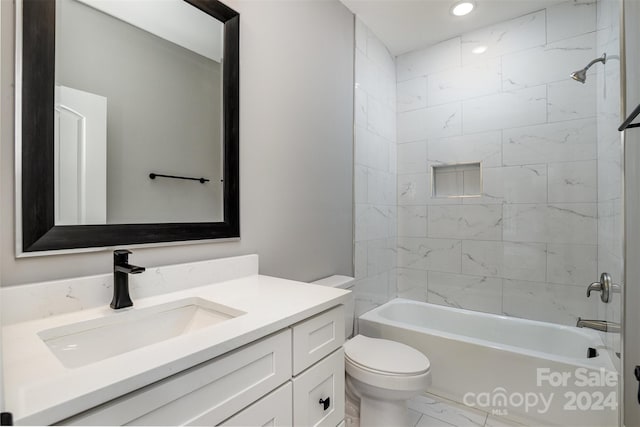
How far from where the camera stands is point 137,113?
1.09m

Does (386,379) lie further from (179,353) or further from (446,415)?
(179,353)

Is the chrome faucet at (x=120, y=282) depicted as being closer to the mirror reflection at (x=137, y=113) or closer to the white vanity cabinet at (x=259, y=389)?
the mirror reflection at (x=137, y=113)

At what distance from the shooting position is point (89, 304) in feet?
2.96

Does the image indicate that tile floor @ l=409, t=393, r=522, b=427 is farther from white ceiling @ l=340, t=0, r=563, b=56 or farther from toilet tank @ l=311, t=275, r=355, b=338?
white ceiling @ l=340, t=0, r=563, b=56

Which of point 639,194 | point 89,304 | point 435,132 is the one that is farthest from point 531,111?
point 89,304

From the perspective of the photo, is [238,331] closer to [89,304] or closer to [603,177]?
[89,304]

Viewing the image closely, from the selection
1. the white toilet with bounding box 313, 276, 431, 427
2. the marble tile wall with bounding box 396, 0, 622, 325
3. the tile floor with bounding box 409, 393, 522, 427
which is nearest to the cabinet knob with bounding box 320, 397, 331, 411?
the white toilet with bounding box 313, 276, 431, 427

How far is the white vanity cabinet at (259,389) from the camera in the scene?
0.56 metres

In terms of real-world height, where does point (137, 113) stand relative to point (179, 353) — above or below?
above

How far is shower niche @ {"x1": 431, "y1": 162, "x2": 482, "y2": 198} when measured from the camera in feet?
8.25

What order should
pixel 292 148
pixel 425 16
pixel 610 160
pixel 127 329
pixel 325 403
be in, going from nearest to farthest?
pixel 127 329
pixel 325 403
pixel 610 160
pixel 292 148
pixel 425 16

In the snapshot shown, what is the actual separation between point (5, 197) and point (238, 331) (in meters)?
0.71

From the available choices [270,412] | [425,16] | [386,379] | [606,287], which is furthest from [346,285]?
[425,16]

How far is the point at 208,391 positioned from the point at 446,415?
174cm
